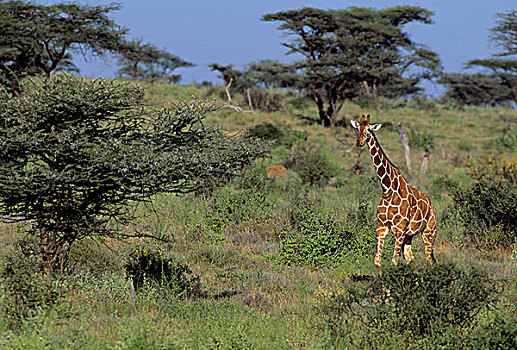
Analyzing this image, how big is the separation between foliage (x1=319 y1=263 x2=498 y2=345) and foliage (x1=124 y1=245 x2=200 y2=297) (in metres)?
2.05

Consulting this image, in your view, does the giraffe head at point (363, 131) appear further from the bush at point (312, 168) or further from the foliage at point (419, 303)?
the bush at point (312, 168)

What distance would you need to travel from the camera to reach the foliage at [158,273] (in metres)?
6.73

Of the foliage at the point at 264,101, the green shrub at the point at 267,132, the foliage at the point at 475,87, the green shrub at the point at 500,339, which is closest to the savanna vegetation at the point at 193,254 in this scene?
the green shrub at the point at 500,339

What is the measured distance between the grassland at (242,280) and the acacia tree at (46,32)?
1318 cm

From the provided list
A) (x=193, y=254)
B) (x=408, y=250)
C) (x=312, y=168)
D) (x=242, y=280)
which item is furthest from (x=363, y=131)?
(x=312, y=168)

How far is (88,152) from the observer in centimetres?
571

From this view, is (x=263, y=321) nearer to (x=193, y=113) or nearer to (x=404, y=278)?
(x=404, y=278)

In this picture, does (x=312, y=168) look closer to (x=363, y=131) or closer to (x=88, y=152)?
(x=363, y=131)

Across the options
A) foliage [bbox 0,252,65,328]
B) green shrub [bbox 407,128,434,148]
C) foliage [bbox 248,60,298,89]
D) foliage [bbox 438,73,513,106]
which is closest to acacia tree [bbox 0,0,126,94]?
green shrub [bbox 407,128,434,148]

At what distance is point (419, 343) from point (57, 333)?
3.06 m

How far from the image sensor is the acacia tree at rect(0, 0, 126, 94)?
23844 mm

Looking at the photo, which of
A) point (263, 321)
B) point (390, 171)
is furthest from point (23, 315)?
point (390, 171)

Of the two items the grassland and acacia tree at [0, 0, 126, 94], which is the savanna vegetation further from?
acacia tree at [0, 0, 126, 94]

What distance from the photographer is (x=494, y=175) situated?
1723 cm
